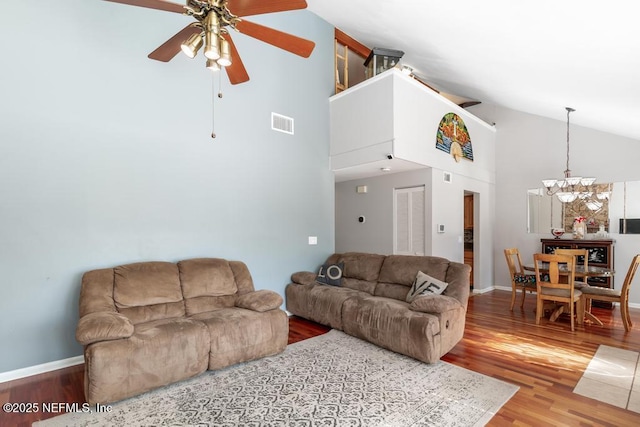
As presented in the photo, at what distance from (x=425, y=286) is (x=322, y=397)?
169cm

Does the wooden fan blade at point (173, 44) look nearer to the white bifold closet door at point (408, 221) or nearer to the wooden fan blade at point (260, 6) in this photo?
the wooden fan blade at point (260, 6)

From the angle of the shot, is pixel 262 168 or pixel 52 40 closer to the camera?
pixel 52 40

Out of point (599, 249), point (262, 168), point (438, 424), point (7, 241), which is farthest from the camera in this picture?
point (599, 249)

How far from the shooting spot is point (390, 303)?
346cm

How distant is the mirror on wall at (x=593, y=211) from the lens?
5371 mm

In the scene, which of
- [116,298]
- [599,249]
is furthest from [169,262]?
[599,249]

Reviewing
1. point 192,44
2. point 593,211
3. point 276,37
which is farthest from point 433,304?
point 593,211

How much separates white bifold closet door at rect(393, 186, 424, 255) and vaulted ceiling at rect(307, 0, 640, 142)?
2006 mm

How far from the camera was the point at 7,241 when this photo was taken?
110 inches

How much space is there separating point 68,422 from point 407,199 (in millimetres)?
4896

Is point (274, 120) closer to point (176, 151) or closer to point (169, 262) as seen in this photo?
point (176, 151)

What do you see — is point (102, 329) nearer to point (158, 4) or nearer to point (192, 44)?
point (192, 44)

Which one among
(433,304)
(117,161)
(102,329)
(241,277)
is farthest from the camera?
(241,277)

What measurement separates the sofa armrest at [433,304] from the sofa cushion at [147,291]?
235 cm
